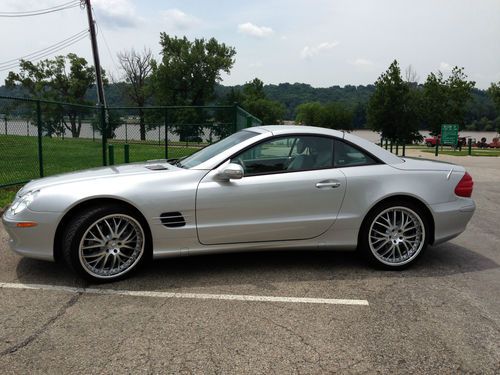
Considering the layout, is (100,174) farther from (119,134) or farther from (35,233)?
(119,134)

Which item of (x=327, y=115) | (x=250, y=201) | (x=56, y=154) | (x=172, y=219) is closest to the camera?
(x=172, y=219)

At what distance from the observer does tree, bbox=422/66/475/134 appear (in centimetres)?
3703

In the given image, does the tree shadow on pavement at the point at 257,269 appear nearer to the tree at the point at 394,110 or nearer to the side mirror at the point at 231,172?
the side mirror at the point at 231,172

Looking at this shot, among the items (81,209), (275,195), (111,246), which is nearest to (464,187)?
(275,195)

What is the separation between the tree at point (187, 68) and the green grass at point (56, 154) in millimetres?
45793

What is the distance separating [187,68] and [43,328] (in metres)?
60.8

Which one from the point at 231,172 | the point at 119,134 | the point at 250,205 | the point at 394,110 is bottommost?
the point at 250,205

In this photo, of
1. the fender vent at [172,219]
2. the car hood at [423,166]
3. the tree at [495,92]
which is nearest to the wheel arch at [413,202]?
the car hood at [423,166]

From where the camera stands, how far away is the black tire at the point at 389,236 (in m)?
4.52

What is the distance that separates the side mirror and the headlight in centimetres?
169

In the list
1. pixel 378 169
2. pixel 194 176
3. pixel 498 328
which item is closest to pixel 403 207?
pixel 378 169

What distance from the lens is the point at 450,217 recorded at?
15.2ft

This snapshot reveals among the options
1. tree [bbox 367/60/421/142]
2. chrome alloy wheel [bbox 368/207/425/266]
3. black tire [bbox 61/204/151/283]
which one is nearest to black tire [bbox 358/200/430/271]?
chrome alloy wheel [bbox 368/207/425/266]

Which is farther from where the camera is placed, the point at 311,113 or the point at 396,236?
the point at 311,113
